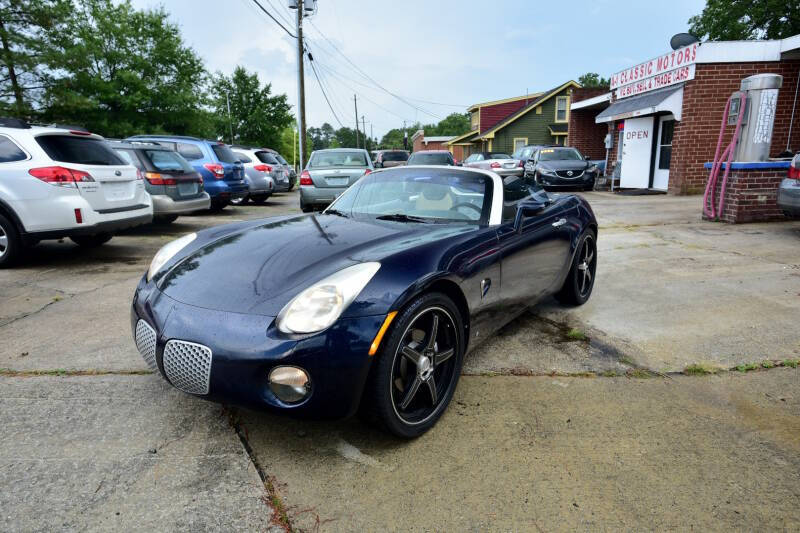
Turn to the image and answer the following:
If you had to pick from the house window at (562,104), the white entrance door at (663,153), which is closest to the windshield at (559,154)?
the white entrance door at (663,153)

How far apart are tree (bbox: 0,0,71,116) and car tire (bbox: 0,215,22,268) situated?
65.7 ft

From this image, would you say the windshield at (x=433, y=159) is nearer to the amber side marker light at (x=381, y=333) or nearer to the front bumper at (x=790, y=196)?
the front bumper at (x=790, y=196)

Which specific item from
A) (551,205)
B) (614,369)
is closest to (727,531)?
(614,369)

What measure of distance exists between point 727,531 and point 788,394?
1.47 meters

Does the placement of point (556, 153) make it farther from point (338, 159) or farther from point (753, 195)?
point (338, 159)

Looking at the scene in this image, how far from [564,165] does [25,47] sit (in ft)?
75.4

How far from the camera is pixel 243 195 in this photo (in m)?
11.7

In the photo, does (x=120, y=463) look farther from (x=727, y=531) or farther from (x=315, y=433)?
(x=727, y=531)

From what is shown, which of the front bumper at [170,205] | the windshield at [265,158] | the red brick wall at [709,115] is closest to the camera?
the front bumper at [170,205]

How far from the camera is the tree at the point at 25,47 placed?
21406 millimetres

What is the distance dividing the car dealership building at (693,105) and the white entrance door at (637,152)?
0.03m

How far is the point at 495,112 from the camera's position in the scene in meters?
44.1

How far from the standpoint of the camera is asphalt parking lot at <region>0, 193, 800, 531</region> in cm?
191

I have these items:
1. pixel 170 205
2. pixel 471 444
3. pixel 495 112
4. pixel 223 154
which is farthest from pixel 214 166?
pixel 495 112
